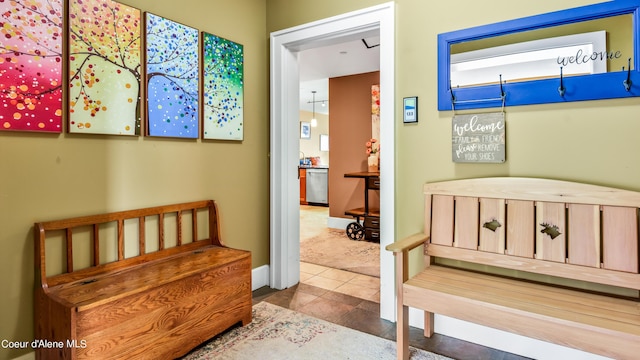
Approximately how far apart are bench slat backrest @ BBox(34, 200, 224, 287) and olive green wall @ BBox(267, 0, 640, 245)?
1.34 m

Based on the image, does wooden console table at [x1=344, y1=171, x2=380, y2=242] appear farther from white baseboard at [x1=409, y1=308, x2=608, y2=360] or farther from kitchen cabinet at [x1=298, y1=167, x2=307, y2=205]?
kitchen cabinet at [x1=298, y1=167, x2=307, y2=205]

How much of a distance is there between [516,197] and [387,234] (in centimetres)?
80

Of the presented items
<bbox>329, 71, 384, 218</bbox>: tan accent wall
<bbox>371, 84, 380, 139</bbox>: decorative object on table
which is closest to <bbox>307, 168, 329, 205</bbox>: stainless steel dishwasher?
<bbox>329, 71, 384, 218</bbox>: tan accent wall

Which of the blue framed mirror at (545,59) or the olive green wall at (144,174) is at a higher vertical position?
the blue framed mirror at (545,59)

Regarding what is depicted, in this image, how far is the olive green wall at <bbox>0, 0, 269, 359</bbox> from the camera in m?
1.69

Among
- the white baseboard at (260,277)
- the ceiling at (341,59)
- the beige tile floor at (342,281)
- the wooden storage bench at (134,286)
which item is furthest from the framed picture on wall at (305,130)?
the wooden storage bench at (134,286)

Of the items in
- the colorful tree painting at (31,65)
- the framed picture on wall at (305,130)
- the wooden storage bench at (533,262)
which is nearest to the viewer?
the wooden storage bench at (533,262)

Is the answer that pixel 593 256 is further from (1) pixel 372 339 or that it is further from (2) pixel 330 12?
(2) pixel 330 12

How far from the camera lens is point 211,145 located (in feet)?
8.43

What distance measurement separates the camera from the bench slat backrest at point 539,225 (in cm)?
166

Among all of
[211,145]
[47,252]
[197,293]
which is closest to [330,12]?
[211,145]

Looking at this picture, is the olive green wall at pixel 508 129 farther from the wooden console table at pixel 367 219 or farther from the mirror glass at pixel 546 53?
the wooden console table at pixel 367 219

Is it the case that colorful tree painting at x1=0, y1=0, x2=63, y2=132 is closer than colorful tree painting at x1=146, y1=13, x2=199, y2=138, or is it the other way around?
colorful tree painting at x1=0, y1=0, x2=63, y2=132

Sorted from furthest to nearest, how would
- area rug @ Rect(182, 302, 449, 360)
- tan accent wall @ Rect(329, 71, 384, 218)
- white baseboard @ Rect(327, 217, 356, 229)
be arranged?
white baseboard @ Rect(327, 217, 356, 229), tan accent wall @ Rect(329, 71, 384, 218), area rug @ Rect(182, 302, 449, 360)
